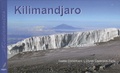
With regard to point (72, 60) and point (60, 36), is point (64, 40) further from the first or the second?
point (72, 60)

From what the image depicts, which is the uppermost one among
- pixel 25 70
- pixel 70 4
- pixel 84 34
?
pixel 70 4

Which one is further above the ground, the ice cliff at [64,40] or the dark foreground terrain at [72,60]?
the ice cliff at [64,40]

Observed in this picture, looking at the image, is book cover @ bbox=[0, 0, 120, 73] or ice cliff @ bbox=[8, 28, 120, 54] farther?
ice cliff @ bbox=[8, 28, 120, 54]

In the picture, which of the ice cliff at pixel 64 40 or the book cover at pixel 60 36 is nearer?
the book cover at pixel 60 36

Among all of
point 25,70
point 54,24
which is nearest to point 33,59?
point 25,70

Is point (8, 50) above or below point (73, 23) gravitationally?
below

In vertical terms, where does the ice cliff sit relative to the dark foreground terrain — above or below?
above
